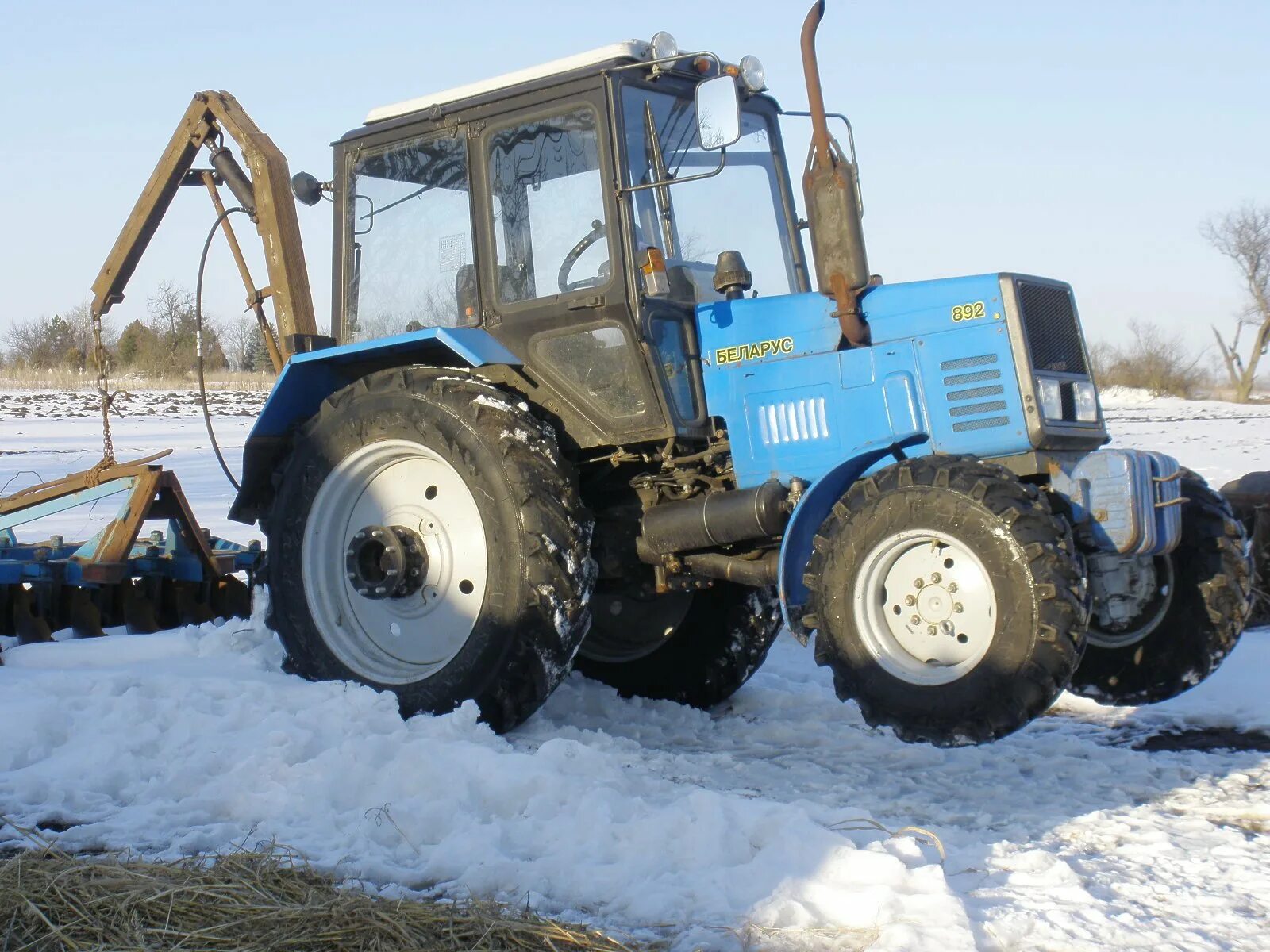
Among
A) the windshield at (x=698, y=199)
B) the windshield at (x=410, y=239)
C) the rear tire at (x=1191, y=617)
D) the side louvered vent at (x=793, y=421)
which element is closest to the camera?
the rear tire at (x=1191, y=617)

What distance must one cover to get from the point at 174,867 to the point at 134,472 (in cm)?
426

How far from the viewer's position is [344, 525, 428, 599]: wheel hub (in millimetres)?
5457

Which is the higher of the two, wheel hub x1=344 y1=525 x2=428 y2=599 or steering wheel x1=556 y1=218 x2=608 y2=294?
steering wheel x1=556 y1=218 x2=608 y2=294

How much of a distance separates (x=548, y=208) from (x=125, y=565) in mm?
3020

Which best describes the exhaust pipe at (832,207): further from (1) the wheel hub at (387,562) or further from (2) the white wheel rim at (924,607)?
(1) the wheel hub at (387,562)

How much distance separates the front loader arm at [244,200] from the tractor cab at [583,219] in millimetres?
1133

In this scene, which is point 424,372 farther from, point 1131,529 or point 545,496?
point 1131,529

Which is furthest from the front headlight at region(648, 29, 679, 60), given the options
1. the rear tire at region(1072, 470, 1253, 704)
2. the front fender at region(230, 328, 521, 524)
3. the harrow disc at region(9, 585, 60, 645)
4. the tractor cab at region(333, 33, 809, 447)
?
the harrow disc at region(9, 585, 60, 645)

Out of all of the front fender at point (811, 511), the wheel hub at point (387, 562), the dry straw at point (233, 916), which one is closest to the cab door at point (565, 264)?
the front fender at point (811, 511)

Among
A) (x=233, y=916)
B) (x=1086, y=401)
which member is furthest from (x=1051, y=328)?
(x=233, y=916)

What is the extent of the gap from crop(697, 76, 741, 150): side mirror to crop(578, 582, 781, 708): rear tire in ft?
6.82

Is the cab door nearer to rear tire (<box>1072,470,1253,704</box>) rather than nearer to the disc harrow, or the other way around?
rear tire (<box>1072,470,1253,704</box>)

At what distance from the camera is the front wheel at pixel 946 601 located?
4188 millimetres

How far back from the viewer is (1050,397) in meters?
4.75
